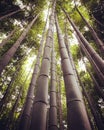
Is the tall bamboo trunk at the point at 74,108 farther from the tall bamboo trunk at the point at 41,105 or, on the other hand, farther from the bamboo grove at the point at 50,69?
the tall bamboo trunk at the point at 41,105

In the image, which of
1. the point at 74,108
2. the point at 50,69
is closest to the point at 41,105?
the point at 74,108

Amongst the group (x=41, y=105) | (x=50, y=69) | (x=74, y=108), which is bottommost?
(x=74, y=108)

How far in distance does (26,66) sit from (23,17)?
2.73 m

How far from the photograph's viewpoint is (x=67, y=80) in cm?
201

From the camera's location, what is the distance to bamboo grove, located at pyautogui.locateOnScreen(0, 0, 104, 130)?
1788 mm

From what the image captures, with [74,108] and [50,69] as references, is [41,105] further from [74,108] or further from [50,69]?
[50,69]

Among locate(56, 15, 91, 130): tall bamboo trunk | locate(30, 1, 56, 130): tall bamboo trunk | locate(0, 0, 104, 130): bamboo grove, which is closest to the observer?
locate(56, 15, 91, 130): tall bamboo trunk

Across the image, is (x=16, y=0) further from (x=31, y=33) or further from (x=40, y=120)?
(x=40, y=120)

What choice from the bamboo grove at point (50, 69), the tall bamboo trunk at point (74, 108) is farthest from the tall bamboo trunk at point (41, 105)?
the tall bamboo trunk at point (74, 108)

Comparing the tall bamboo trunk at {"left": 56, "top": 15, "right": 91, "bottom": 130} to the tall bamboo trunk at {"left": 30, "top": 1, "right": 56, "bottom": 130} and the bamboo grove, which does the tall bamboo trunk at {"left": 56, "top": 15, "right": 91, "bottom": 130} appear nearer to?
the bamboo grove

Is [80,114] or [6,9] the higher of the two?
[6,9]

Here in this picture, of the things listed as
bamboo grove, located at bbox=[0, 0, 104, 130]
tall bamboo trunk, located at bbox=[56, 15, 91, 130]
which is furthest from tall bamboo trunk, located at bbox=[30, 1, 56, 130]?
tall bamboo trunk, located at bbox=[56, 15, 91, 130]

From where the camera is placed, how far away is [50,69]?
4.93 metres

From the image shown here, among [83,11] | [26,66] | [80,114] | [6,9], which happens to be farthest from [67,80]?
[26,66]
